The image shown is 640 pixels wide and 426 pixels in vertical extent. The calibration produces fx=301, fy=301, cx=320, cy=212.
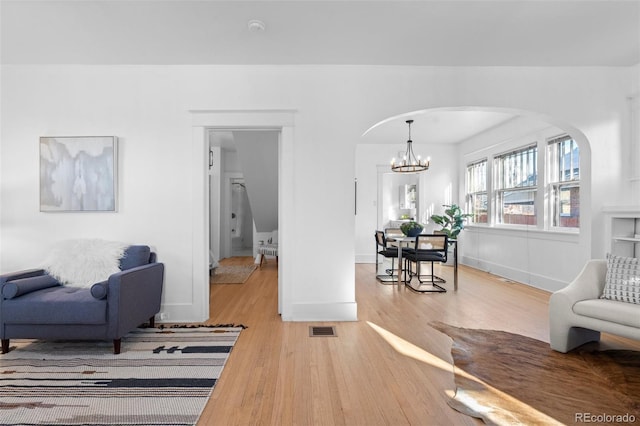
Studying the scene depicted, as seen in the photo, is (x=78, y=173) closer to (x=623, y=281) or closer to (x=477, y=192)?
(x=623, y=281)

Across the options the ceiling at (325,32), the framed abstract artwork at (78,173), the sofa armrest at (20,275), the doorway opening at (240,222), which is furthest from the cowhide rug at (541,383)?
the doorway opening at (240,222)

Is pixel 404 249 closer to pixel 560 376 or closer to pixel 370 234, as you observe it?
pixel 370 234

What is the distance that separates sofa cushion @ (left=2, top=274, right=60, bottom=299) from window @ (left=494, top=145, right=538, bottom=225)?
6345 mm

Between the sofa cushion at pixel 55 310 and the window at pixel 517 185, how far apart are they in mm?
5876

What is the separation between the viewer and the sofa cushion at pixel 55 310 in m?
2.32

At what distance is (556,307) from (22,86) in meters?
5.60

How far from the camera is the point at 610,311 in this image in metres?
2.26

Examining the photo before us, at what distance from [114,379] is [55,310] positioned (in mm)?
775

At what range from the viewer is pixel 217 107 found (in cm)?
323

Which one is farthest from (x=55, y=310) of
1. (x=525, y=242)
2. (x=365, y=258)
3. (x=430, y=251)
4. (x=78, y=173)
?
(x=525, y=242)

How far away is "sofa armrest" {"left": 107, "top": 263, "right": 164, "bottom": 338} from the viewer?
235cm

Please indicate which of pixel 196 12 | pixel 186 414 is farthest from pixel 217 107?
pixel 186 414

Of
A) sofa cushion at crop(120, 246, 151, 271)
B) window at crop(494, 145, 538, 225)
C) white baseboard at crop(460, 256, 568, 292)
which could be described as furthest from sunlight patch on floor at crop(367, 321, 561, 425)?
window at crop(494, 145, 538, 225)

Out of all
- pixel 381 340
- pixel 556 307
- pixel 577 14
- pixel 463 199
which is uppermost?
pixel 577 14
